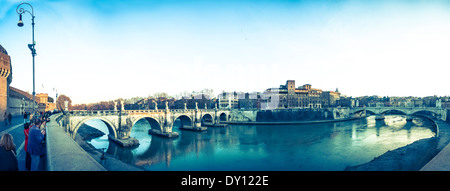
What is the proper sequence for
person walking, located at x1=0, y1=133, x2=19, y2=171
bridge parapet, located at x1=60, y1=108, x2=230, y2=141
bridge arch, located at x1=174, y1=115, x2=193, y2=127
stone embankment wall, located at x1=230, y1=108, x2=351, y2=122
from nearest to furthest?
person walking, located at x1=0, y1=133, x2=19, y2=171 < bridge parapet, located at x1=60, y1=108, x2=230, y2=141 < bridge arch, located at x1=174, y1=115, x2=193, y2=127 < stone embankment wall, located at x1=230, y1=108, x2=351, y2=122

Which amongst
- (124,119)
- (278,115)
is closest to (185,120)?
(124,119)

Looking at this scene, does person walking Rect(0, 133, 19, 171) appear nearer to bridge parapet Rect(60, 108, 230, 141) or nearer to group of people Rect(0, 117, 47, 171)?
group of people Rect(0, 117, 47, 171)

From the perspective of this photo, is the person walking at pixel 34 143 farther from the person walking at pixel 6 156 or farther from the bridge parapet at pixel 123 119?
the bridge parapet at pixel 123 119

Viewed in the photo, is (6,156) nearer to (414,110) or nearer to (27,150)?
(27,150)

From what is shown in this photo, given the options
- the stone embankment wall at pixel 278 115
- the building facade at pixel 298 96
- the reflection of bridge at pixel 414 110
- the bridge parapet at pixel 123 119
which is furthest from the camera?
the building facade at pixel 298 96

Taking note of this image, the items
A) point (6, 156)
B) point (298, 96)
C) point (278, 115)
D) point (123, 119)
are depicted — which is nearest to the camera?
point (6, 156)

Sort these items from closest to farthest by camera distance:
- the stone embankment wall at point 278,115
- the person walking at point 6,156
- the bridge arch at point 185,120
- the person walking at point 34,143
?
1. the person walking at point 6,156
2. the person walking at point 34,143
3. the bridge arch at point 185,120
4. the stone embankment wall at point 278,115

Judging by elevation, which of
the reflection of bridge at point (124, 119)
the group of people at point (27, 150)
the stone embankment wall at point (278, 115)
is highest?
the group of people at point (27, 150)

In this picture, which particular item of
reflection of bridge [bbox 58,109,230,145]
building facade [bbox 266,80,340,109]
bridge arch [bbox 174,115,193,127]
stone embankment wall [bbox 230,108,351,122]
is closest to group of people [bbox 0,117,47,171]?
reflection of bridge [bbox 58,109,230,145]

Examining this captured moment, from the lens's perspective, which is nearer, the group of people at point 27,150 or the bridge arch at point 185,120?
the group of people at point 27,150

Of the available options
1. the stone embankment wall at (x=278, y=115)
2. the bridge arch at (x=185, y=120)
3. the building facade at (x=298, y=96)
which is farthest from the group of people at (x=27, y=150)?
the building facade at (x=298, y=96)

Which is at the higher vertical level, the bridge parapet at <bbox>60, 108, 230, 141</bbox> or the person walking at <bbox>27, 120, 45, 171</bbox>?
the person walking at <bbox>27, 120, 45, 171</bbox>

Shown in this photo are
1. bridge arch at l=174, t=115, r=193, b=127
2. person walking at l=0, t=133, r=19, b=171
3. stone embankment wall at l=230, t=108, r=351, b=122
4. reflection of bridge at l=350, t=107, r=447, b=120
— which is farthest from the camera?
stone embankment wall at l=230, t=108, r=351, b=122

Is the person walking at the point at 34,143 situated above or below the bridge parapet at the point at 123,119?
above
